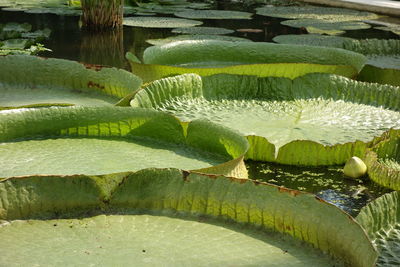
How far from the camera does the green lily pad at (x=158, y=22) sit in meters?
5.55

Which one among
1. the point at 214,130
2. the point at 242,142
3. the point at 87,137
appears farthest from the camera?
the point at 87,137

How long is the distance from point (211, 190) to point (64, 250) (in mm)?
363

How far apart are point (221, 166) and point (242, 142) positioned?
0.19 m

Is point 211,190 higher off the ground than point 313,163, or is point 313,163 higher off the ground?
point 211,190

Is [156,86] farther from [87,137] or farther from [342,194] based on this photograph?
[342,194]

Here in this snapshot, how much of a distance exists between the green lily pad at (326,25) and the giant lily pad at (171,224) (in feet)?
12.8

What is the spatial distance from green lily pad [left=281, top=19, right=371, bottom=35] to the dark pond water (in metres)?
0.08

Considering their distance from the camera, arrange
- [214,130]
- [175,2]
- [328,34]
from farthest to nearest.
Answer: [175,2]
[328,34]
[214,130]

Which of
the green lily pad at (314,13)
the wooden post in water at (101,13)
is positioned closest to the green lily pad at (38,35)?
the wooden post in water at (101,13)

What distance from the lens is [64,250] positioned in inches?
53.9

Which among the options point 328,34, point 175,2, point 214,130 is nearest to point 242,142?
point 214,130

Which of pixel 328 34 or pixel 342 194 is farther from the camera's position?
pixel 328 34

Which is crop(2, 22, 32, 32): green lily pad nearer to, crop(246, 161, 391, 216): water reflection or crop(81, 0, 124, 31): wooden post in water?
crop(81, 0, 124, 31): wooden post in water

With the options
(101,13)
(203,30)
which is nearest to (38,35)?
(101,13)
